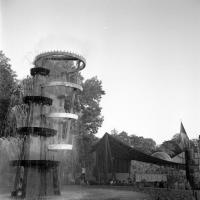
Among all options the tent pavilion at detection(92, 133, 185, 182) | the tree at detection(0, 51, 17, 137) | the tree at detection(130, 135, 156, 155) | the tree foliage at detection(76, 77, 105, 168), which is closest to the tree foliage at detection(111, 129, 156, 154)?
the tree at detection(130, 135, 156, 155)

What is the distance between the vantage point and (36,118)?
50.0 feet

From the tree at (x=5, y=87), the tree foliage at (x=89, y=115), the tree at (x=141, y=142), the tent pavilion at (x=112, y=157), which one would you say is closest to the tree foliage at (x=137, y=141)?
the tree at (x=141, y=142)

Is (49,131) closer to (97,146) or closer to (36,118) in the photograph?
(36,118)

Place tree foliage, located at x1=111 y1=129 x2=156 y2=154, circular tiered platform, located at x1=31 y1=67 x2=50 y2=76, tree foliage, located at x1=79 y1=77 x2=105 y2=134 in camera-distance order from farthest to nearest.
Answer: tree foliage, located at x1=111 y1=129 x2=156 y2=154 → tree foliage, located at x1=79 y1=77 x2=105 y2=134 → circular tiered platform, located at x1=31 y1=67 x2=50 y2=76

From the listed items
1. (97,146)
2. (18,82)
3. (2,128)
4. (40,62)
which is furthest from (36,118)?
(18,82)

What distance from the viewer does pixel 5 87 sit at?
23.3m

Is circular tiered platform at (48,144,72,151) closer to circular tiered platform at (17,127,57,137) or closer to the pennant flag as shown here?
circular tiered platform at (17,127,57,137)

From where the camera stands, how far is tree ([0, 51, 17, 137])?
22609mm

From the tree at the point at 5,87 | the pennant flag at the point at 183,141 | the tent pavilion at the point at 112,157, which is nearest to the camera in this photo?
the pennant flag at the point at 183,141

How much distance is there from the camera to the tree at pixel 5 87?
22609 millimetres

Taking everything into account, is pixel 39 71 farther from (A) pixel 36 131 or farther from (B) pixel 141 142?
(B) pixel 141 142

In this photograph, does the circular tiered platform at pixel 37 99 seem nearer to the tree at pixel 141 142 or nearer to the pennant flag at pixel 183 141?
the pennant flag at pixel 183 141

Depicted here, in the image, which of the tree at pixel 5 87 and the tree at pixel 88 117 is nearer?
the tree at pixel 5 87

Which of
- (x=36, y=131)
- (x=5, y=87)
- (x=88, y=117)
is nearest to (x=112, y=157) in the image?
(x=36, y=131)
